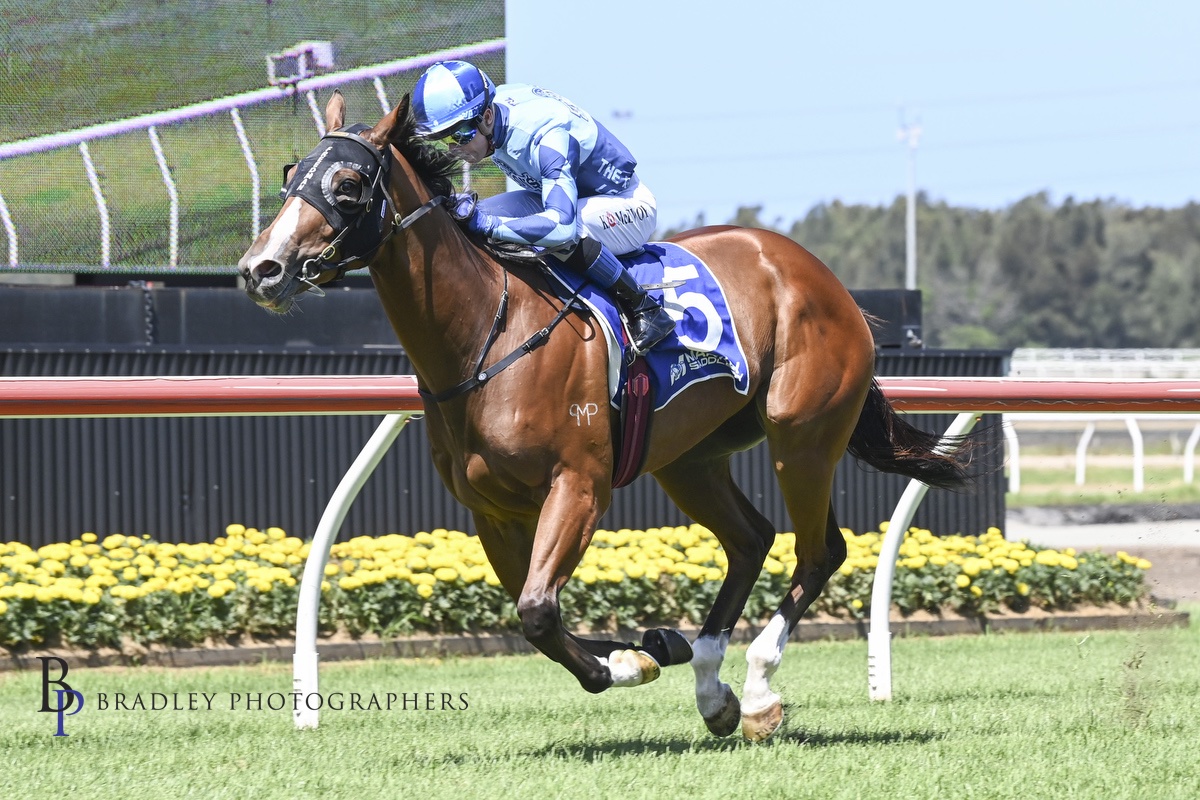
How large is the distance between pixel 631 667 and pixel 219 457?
5054mm

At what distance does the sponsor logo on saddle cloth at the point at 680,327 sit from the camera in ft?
13.9

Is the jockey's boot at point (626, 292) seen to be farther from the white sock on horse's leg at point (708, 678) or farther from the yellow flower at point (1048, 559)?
the yellow flower at point (1048, 559)

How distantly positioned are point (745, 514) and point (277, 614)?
290 centimetres

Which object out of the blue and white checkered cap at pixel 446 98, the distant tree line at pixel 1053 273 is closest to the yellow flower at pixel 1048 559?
the blue and white checkered cap at pixel 446 98

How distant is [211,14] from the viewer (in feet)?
27.8

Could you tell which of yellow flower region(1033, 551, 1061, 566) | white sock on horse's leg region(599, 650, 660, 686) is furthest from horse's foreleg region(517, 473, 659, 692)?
yellow flower region(1033, 551, 1061, 566)

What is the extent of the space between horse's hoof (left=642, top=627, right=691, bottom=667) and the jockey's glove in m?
1.29

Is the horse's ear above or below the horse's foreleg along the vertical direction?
above

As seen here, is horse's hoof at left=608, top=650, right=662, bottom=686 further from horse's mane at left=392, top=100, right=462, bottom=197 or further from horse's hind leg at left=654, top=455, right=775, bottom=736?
horse's mane at left=392, top=100, right=462, bottom=197

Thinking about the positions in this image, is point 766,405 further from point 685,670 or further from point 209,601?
point 209,601

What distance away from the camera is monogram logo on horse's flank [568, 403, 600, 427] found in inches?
160

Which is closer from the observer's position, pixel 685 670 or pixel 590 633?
pixel 685 670

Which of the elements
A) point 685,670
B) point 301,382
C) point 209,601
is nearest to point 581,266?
point 301,382

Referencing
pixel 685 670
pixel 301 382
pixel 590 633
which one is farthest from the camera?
pixel 590 633
